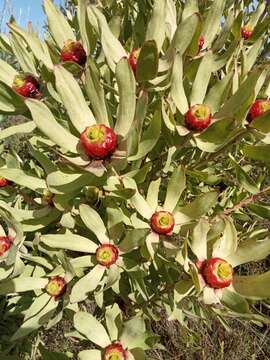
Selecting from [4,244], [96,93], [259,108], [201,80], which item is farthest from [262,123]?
[4,244]

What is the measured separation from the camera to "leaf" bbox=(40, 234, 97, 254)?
1.19 metres

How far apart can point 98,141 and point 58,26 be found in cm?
49

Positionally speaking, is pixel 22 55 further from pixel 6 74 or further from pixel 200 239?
pixel 200 239

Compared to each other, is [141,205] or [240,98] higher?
[240,98]

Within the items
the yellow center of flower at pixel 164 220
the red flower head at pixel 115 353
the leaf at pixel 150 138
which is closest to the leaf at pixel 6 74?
the leaf at pixel 150 138

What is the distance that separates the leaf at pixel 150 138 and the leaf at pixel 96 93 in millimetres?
120

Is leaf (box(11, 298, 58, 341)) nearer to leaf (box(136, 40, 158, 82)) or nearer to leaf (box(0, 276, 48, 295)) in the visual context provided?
leaf (box(0, 276, 48, 295))

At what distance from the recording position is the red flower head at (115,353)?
4.06ft

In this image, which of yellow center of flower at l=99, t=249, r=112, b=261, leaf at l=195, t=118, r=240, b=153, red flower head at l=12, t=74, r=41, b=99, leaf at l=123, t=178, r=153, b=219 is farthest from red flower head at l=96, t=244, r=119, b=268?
red flower head at l=12, t=74, r=41, b=99

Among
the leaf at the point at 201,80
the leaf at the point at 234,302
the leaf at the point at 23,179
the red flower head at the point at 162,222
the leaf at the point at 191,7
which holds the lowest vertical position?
the leaf at the point at 234,302

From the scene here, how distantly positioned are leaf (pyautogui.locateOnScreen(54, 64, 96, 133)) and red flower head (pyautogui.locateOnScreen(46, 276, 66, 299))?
0.45 meters

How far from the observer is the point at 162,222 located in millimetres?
1188

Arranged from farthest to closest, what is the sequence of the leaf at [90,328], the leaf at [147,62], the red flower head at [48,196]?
the red flower head at [48,196] < the leaf at [90,328] < the leaf at [147,62]

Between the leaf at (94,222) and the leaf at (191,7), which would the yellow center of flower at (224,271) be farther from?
the leaf at (191,7)
